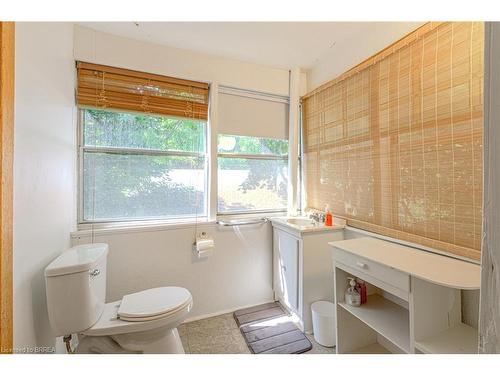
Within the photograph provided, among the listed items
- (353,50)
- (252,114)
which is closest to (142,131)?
(252,114)

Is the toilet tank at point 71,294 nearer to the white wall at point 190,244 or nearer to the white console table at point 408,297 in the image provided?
the white wall at point 190,244

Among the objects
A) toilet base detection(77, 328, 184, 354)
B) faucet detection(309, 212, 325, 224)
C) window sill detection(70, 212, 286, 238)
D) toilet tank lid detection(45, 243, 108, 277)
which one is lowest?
toilet base detection(77, 328, 184, 354)

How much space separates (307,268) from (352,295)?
1.31 feet

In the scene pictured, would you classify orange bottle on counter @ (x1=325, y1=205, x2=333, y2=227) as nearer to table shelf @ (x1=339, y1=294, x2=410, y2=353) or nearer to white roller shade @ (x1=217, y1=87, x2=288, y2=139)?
table shelf @ (x1=339, y1=294, x2=410, y2=353)

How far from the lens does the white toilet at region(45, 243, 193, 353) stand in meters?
1.14

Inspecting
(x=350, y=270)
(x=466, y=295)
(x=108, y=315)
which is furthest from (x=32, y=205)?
(x=466, y=295)

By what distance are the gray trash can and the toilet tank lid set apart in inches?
62.9

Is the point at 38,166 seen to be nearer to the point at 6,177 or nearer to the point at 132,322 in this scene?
the point at 6,177

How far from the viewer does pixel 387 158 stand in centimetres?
154

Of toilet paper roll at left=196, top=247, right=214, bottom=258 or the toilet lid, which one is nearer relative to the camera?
the toilet lid

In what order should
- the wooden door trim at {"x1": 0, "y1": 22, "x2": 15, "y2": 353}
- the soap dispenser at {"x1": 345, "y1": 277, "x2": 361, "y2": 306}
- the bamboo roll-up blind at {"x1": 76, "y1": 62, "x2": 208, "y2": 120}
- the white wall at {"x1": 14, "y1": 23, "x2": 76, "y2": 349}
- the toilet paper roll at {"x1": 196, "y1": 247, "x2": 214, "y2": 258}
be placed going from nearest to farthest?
1. the wooden door trim at {"x1": 0, "y1": 22, "x2": 15, "y2": 353}
2. the white wall at {"x1": 14, "y1": 23, "x2": 76, "y2": 349}
3. the soap dispenser at {"x1": 345, "y1": 277, "x2": 361, "y2": 306}
4. the bamboo roll-up blind at {"x1": 76, "y1": 62, "x2": 208, "y2": 120}
5. the toilet paper roll at {"x1": 196, "y1": 247, "x2": 214, "y2": 258}

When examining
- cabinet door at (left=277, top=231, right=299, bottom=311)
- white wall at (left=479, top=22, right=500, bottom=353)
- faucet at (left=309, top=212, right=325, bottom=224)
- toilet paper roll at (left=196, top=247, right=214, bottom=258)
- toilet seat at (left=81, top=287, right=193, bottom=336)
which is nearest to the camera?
white wall at (left=479, top=22, right=500, bottom=353)

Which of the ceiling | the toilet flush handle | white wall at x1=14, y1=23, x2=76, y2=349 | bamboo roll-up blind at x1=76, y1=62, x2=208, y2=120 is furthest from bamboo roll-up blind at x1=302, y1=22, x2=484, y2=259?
white wall at x1=14, y1=23, x2=76, y2=349

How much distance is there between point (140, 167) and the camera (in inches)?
76.9
